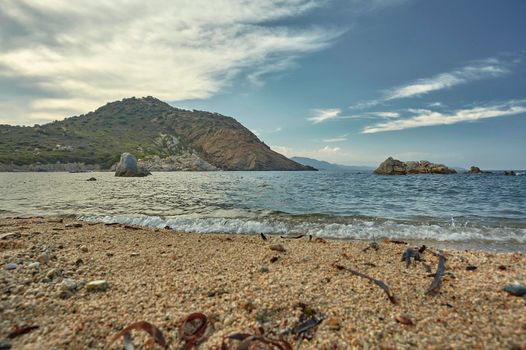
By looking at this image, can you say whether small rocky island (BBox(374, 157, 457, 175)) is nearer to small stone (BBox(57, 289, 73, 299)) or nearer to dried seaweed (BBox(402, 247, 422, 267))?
dried seaweed (BBox(402, 247, 422, 267))

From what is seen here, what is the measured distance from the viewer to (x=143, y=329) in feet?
14.5

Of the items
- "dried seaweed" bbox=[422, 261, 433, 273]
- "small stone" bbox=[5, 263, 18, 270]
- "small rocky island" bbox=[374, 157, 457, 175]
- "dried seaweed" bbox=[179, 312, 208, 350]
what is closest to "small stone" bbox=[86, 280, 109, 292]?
"small stone" bbox=[5, 263, 18, 270]

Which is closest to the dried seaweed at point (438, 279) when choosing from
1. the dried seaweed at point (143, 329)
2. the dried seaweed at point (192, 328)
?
the dried seaweed at point (192, 328)

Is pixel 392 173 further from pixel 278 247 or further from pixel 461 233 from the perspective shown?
pixel 278 247

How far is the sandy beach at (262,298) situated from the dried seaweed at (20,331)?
0.09 metres

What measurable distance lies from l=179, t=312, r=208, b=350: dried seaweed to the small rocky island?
127 meters

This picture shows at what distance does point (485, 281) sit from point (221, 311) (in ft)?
19.7

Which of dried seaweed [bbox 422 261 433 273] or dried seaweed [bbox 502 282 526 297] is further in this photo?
dried seaweed [bbox 422 261 433 273]

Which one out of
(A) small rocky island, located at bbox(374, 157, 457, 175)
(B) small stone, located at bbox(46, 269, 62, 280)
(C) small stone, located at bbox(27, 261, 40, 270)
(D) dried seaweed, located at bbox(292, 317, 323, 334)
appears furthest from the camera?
(A) small rocky island, located at bbox(374, 157, 457, 175)

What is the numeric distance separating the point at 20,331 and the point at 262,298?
4002 mm

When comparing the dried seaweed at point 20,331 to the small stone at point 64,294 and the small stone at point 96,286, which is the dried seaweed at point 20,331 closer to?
the small stone at point 64,294

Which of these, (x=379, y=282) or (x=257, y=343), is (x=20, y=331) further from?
(x=379, y=282)

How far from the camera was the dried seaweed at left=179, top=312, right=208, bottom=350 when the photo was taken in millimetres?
4248

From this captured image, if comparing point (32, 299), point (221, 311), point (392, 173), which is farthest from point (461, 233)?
point (392, 173)
